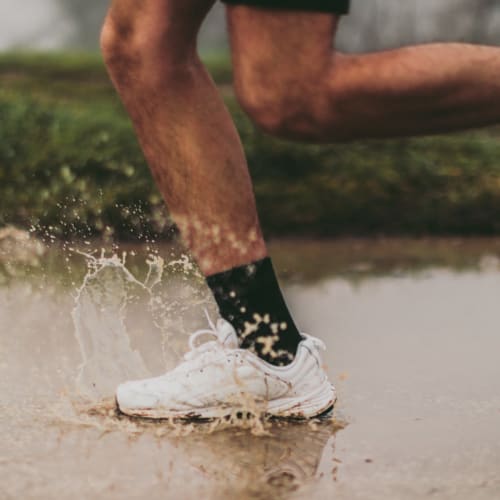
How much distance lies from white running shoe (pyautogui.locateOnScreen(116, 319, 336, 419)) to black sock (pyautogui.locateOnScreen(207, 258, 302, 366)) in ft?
0.07

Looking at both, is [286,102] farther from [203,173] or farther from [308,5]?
[203,173]

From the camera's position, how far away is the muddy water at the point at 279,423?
73.0 inches

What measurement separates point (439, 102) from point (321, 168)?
3407mm

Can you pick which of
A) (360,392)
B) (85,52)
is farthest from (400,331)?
(85,52)

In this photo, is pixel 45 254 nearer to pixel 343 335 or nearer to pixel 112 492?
pixel 343 335

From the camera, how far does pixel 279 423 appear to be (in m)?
2.19

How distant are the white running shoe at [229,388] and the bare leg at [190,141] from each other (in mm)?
178

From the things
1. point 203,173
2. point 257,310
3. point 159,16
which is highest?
point 159,16

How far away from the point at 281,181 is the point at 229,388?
3074 mm

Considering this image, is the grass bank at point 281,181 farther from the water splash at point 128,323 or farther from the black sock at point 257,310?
the black sock at point 257,310

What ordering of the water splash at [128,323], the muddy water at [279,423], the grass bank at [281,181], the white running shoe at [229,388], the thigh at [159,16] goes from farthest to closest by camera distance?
the grass bank at [281,181]
the water splash at [128,323]
the white running shoe at [229,388]
the thigh at [159,16]
the muddy water at [279,423]

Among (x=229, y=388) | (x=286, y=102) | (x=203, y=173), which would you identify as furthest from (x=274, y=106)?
(x=229, y=388)

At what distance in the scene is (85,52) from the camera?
10219 millimetres

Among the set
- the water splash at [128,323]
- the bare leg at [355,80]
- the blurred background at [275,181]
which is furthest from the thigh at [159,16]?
the blurred background at [275,181]
